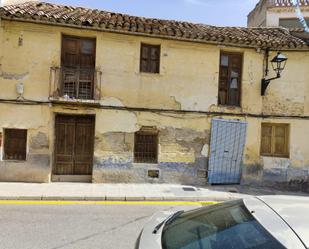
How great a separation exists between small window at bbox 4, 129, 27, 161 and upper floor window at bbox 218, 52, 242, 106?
765 centimetres

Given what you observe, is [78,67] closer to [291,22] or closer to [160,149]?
[160,149]

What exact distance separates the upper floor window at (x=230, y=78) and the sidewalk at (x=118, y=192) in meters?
3.60

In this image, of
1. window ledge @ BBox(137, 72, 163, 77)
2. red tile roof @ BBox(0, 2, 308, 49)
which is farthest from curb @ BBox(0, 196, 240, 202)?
red tile roof @ BBox(0, 2, 308, 49)

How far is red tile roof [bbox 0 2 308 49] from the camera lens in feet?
41.2

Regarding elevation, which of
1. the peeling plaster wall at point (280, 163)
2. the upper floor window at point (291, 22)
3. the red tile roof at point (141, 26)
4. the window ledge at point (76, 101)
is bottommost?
the peeling plaster wall at point (280, 163)

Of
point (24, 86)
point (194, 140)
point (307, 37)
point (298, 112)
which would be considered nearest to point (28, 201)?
point (24, 86)

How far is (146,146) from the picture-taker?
13906mm

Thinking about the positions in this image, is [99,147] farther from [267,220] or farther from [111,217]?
[267,220]

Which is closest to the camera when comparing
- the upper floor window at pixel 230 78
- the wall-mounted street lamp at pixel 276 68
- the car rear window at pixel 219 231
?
the car rear window at pixel 219 231

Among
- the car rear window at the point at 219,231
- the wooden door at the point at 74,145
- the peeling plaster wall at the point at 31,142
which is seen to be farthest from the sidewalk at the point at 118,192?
the car rear window at the point at 219,231

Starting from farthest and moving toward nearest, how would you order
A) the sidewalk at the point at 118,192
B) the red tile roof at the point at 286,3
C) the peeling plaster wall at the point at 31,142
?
the red tile roof at the point at 286,3
the peeling plaster wall at the point at 31,142
the sidewalk at the point at 118,192

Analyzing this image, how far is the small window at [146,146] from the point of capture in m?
13.8

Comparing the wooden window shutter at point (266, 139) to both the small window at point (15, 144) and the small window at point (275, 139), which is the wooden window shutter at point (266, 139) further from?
the small window at point (15, 144)

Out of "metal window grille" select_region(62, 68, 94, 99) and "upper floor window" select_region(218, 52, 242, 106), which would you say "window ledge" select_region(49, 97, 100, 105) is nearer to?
"metal window grille" select_region(62, 68, 94, 99)
